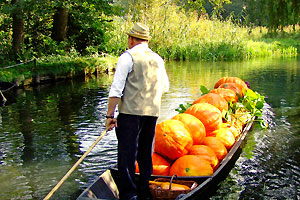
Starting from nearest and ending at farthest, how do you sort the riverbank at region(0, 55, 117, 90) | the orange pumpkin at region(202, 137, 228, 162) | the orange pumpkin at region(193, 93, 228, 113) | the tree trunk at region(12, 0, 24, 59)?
the orange pumpkin at region(202, 137, 228, 162), the orange pumpkin at region(193, 93, 228, 113), the riverbank at region(0, 55, 117, 90), the tree trunk at region(12, 0, 24, 59)

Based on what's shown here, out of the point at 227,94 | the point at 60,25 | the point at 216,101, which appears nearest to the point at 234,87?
the point at 227,94

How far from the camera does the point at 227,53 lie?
26.4 meters

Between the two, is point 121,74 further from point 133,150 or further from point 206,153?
point 206,153

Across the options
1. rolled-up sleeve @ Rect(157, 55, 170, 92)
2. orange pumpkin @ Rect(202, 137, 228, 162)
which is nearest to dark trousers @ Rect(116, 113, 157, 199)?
rolled-up sleeve @ Rect(157, 55, 170, 92)

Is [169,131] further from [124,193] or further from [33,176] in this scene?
[33,176]

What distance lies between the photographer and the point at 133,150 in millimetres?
4207

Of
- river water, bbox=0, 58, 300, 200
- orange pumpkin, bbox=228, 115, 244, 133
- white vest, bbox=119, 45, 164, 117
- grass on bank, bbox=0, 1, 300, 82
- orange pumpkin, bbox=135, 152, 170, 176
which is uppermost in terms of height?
grass on bank, bbox=0, 1, 300, 82

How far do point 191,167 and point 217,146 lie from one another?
918 millimetres

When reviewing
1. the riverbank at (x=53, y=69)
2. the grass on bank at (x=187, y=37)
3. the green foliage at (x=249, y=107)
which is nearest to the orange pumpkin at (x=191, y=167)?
the green foliage at (x=249, y=107)

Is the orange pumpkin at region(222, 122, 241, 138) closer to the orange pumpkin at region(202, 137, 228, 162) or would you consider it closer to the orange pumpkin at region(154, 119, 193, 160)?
the orange pumpkin at region(202, 137, 228, 162)

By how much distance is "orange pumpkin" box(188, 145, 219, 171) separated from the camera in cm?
533

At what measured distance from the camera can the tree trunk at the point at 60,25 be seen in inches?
826

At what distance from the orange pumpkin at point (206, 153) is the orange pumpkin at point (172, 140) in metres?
0.12

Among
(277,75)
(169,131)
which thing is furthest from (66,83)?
(169,131)
